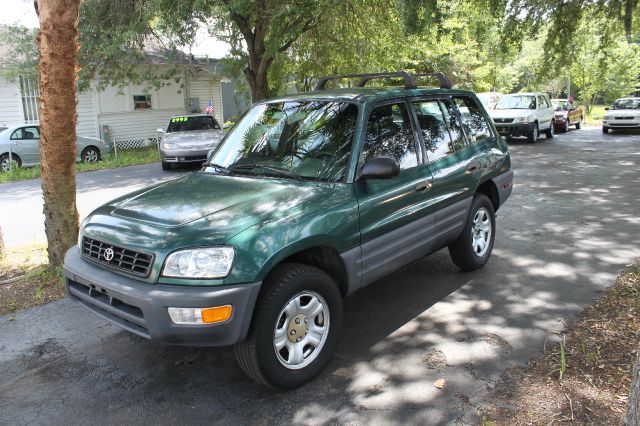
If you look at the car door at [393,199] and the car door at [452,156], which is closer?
the car door at [393,199]

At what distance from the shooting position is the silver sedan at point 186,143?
14.6 metres

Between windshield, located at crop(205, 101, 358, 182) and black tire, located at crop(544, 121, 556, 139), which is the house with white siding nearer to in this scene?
black tire, located at crop(544, 121, 556, 139)

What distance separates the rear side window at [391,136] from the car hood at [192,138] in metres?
11.1

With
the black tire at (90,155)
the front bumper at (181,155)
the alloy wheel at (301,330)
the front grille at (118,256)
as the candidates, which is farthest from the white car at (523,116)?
the front grille at (118,256)

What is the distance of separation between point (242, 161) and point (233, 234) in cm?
138

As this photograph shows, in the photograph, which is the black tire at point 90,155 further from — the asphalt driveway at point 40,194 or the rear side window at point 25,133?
the asphalt driveway at point 40,194

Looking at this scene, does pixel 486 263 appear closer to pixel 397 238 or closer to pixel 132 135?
pixel 397 238

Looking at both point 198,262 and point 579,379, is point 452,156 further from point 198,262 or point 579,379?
point 198,262

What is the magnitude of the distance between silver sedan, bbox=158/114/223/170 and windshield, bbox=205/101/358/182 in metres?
10.2

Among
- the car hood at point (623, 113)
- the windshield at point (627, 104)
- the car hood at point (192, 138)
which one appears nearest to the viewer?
the car hood at point (192, 138)

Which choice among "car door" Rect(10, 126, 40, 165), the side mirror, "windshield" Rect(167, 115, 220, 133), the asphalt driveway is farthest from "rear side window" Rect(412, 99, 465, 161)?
"car door" Rect(10, 126, 40, 165)

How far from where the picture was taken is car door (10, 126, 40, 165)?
1597 cm

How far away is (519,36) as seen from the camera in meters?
13.7

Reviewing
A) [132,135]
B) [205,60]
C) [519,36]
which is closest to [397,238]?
[519,36]
